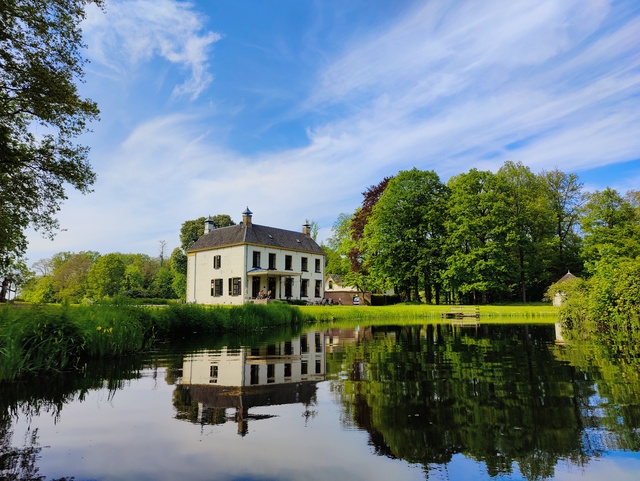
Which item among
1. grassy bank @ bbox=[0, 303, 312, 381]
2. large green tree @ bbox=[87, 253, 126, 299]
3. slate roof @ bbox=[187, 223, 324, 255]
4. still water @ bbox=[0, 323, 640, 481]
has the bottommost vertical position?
still water @ bbox=[0, 323, 640, 481]

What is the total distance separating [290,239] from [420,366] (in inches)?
1319

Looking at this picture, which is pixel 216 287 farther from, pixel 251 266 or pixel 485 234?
pixel 485 234

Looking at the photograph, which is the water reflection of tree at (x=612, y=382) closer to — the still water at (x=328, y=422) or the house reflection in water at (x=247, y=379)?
the still water at (x=328, y=422)

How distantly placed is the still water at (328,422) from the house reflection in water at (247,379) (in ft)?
0.12

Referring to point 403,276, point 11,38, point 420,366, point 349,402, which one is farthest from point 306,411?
point 403,276

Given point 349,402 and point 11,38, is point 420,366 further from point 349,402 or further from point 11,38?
point 11,38

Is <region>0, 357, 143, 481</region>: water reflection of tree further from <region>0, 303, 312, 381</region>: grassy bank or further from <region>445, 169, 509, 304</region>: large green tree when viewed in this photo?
<region>445, 169, 509, 304</region>: large green tree

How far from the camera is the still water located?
313 centimetres

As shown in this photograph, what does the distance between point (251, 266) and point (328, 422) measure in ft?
106

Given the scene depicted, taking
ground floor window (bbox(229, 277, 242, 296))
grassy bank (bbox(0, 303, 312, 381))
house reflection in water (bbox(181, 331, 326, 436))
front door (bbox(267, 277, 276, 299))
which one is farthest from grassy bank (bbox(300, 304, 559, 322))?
house reflection in water (bbox(181, 331, 326, 436))

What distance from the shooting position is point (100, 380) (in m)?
6.60

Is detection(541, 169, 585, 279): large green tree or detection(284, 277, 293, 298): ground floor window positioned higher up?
detection(541, 169, 585, 279): large green tree

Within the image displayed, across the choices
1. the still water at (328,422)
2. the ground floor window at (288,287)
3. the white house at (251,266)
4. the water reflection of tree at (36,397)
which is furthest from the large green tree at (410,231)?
the water reflection of tree at (36,397)

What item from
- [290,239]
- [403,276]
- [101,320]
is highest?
[290,239]
